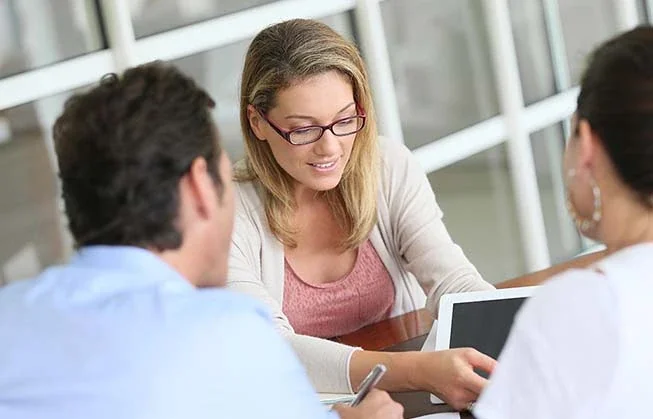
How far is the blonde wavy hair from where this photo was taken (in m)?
2.12

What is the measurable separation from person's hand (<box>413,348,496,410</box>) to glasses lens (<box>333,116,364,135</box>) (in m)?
0.53

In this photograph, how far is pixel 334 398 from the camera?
A: 6.16 ft

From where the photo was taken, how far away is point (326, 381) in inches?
76.1

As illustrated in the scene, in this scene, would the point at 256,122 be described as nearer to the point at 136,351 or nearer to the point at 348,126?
the point at 348,126

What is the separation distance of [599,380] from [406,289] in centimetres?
117

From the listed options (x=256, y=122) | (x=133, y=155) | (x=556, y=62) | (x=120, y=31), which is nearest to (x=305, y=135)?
(x=256, y=122)

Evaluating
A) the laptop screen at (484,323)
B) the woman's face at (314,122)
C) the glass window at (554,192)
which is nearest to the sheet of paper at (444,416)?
the laptop screen at (484,323)

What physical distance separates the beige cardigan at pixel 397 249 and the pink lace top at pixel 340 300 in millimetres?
23

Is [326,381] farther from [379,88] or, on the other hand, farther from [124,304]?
[379,88]

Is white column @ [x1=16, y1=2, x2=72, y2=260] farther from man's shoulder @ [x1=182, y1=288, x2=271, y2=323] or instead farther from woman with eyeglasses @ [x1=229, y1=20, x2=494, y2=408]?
man's shoulder @ [x1=182, y1=288, x2=271, y2=323]

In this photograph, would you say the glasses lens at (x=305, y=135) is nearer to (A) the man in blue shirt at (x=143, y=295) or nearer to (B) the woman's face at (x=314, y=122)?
(B) the woman's face at (x=314, y=122)

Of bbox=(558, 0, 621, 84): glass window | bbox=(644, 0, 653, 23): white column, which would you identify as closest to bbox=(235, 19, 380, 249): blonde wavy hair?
bbox=(558, 0, 621, 84): glass window

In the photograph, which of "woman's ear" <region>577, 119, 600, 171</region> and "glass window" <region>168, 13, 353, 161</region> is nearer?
"woman's ear" <region>577, 119, 600, 171</region>

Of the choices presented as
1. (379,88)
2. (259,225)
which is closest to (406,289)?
(259,225)
